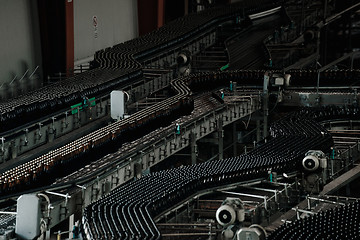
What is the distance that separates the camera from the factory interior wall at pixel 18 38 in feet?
88.9

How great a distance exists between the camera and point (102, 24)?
33.3 m

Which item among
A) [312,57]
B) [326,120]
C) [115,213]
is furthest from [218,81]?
[115,213]

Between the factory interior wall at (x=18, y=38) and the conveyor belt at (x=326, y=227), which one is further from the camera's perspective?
the factory interior wall at (x=18, y=38)

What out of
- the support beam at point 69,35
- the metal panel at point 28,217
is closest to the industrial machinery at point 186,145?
the metal panel at point 28,217

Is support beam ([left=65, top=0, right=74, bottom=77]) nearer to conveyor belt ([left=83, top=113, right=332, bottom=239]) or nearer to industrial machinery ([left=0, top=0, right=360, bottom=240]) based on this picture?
industrial machinery ([left=0, top=0, right=360, bottom=240])

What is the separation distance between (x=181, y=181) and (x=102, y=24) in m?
16.6

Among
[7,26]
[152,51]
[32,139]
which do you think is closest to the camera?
[32,139]

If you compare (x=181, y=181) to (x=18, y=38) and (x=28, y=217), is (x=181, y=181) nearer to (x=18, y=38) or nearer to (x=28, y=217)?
(x=28, y=217)

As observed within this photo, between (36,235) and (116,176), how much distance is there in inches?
165

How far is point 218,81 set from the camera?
92.7 ft

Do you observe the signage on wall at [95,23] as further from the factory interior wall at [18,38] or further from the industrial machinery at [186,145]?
the factory interior wall at [18,38]

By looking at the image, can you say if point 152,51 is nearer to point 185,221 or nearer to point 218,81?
point 218,81

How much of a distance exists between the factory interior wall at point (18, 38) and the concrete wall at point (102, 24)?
2722mm

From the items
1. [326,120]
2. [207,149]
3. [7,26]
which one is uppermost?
[7,26]
